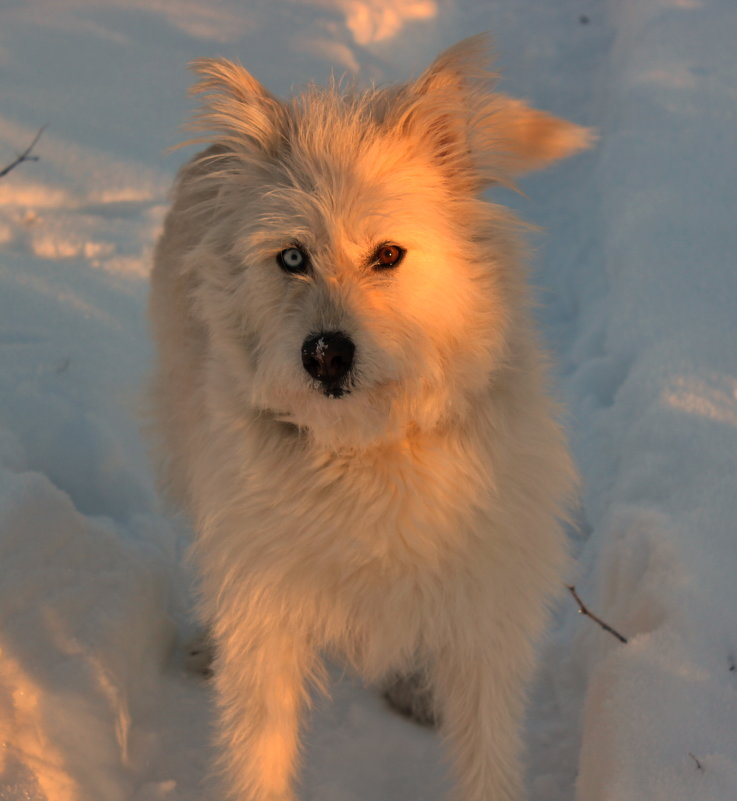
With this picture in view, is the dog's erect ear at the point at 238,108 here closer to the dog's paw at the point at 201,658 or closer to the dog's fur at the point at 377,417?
the dog's fur at the point at 377,417

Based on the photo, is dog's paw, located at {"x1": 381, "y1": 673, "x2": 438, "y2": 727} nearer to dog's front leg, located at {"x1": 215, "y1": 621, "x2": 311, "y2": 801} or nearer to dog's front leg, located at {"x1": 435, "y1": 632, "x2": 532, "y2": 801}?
dog's front leg, located at {"x1": 435, "y1": 632, "x2": 532, "y2": 801}

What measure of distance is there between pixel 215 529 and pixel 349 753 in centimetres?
93

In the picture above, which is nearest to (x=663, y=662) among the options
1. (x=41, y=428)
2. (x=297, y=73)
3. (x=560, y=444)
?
(x=560, y=444)

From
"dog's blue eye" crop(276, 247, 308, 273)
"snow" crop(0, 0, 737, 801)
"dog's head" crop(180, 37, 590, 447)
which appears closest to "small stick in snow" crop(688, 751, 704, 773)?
"snow" crop(0, 0, 737, 801)

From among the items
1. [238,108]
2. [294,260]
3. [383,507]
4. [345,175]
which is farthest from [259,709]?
[238,108]

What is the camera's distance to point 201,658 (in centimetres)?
340

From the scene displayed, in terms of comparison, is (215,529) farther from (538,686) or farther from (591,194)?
(591,194)

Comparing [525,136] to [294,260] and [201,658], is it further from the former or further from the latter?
[201,658]

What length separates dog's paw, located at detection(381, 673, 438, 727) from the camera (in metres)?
3.25

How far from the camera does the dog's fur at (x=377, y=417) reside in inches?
92.1

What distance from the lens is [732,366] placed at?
375 cm

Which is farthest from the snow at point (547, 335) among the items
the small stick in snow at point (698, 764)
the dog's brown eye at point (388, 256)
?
the dog's brown eye at point (388, 256)

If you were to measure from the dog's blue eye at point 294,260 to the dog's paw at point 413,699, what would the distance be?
1.41 m

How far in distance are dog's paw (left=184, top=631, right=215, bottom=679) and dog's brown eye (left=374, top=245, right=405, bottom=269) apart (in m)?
1.56
